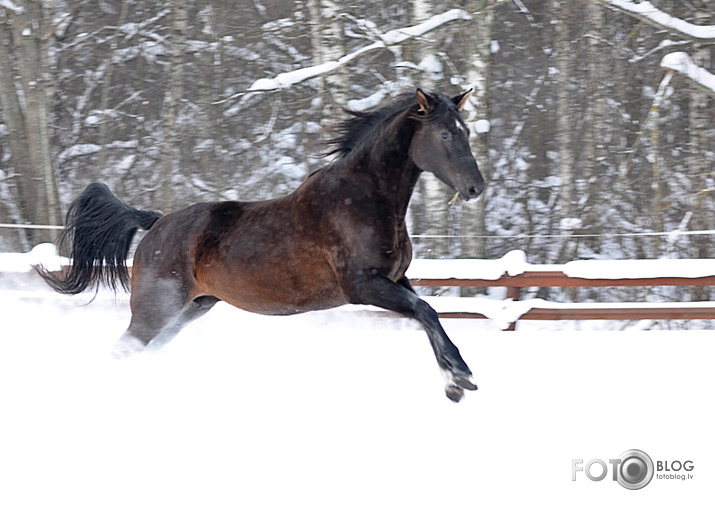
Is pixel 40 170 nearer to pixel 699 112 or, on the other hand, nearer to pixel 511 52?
pixel 511 52

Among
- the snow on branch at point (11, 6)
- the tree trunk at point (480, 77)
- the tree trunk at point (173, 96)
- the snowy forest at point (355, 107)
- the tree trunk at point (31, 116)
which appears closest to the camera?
the tree trunk at point (480, 77)

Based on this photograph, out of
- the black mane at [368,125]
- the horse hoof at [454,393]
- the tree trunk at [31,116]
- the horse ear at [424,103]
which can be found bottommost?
the tree trunk at [31,116]

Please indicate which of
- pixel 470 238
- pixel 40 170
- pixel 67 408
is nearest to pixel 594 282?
pixel 470 238

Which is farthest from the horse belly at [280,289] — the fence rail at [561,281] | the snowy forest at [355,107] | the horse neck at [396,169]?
the snowy forest at [355,107]

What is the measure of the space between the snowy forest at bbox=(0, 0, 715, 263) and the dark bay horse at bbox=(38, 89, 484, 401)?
3.25m

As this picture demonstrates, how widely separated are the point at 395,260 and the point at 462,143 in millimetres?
674

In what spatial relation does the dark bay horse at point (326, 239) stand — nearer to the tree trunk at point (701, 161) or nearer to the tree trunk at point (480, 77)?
the tree trunk at point (480, 77)

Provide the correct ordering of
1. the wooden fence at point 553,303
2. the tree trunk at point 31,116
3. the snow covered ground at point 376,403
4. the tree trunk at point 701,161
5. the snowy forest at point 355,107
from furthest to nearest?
the tree trunk at point 31,116 < the snowy forest at point 355,107 < the tree trunk at point 701,161 < the wooden fence at point 553,303 < the snow covered ground at point 376,403

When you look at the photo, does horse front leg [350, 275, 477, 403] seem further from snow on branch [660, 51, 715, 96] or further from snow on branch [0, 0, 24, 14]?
snow on branch [0, 0, 24, 14]

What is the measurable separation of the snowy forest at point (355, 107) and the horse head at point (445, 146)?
3465 millimetres

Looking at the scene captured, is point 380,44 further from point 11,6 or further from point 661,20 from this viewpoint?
point 11,6

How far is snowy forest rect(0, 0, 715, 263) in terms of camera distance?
809 cm

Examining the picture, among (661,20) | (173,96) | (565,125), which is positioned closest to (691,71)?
(661,20)

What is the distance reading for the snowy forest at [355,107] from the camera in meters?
8.09
